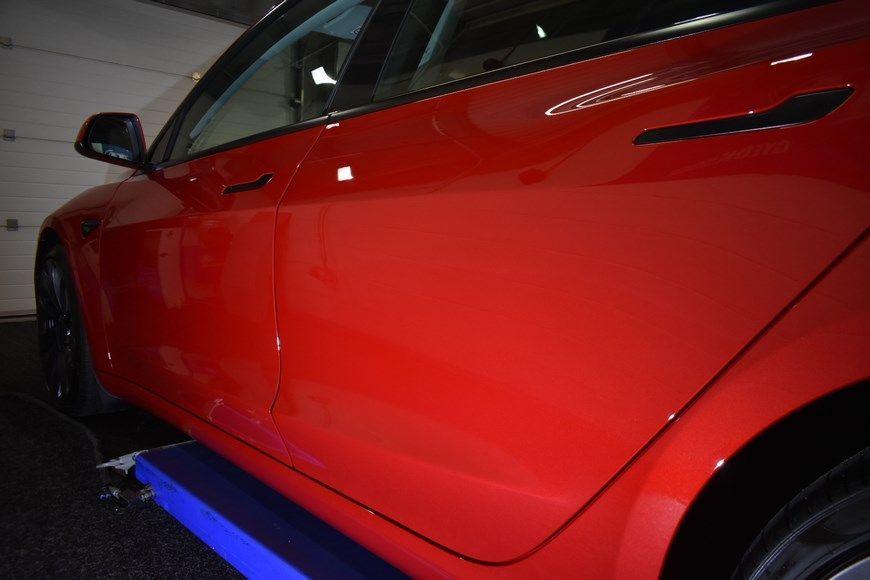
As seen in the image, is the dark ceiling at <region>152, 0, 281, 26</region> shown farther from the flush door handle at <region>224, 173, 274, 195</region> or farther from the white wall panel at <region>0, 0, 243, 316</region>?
the flush door handle at <region>224, 173, 274, 195</region>

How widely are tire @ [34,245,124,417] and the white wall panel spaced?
4016 mm

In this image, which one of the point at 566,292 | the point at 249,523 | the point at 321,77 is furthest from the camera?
the point at 321,77

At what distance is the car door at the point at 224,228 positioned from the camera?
1.12 m

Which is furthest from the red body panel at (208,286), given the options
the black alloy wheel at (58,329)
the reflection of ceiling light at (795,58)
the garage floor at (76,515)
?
the reflection of ceiling light at (795,58)

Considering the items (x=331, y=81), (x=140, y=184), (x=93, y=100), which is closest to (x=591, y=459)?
(x=331, y=81)

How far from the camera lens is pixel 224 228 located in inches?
46.8

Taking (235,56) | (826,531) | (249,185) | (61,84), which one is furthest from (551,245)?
(61,84)

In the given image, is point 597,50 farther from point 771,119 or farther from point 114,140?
point 114,140

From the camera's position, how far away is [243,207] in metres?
Result: 1.16

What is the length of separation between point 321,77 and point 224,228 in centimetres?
48

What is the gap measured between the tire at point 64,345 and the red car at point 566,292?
1.09 m

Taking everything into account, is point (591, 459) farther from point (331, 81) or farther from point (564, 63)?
point (331, 81)

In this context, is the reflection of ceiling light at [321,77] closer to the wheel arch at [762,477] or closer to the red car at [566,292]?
the red car at [566,292]

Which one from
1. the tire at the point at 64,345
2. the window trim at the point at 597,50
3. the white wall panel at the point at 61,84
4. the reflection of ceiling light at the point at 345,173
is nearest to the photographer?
the window trim at the point at 597,50
